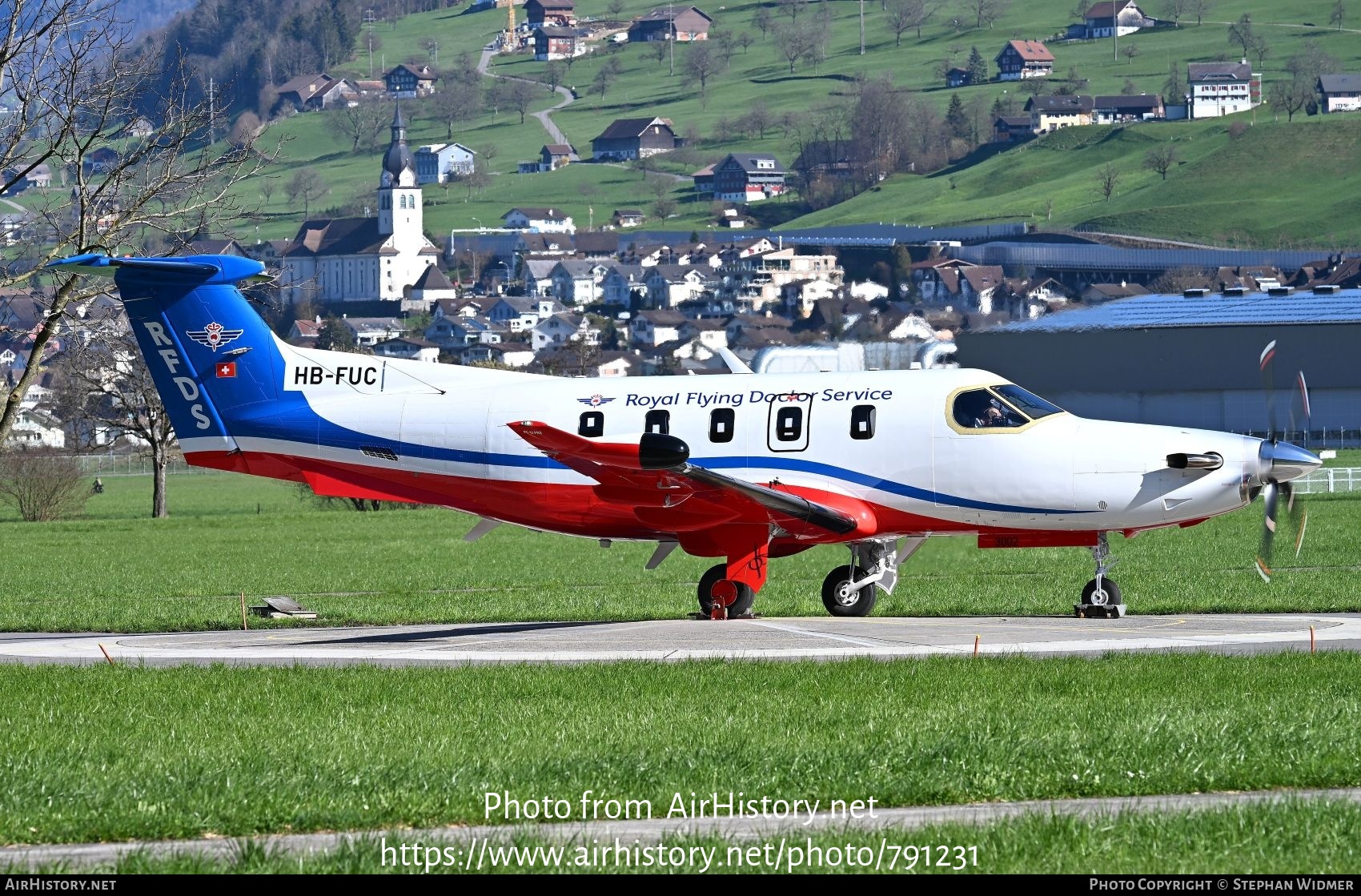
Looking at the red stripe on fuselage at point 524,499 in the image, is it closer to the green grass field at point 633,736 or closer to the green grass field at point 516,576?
the green grass field at point 516,576

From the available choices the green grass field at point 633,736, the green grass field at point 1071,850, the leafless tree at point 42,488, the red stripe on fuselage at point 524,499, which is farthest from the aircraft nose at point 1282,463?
the leafless tree at point 42,488

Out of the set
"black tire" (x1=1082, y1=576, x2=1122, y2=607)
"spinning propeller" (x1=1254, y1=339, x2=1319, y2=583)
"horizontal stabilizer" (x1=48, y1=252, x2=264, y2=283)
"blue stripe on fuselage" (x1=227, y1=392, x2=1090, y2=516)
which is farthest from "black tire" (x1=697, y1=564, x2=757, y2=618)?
"horizontal stabilizer" (x1=48, y1=252, x2=264, y2=283)

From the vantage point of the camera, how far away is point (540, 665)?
2052cm

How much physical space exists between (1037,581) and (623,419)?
407 inches

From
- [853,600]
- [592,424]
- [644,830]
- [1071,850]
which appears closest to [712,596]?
[853,600]

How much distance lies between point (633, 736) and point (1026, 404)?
11.3 meters

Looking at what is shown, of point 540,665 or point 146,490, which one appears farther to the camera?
point 146,490

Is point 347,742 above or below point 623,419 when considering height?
below

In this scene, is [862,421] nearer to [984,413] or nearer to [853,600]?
[984,413]

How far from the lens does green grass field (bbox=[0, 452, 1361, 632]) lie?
2814cm

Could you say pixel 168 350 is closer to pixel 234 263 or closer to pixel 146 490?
pixel 234 263

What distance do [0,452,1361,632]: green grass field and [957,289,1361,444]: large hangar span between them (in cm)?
3970

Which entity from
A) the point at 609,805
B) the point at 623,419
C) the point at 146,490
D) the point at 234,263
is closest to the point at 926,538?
the point at 623,419

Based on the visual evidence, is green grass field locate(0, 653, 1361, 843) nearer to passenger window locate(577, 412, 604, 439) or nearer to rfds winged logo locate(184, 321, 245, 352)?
passenger window locate(577, 412, 604, 439)
